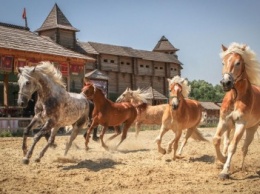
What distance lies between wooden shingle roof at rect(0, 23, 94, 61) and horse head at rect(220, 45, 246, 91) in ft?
49.8

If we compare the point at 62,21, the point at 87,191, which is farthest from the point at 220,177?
the point at 62,21

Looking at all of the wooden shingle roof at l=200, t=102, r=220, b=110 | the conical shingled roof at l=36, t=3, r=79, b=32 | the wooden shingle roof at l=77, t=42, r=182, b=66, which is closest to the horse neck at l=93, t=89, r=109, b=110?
the conical shingled roof at l=36, t=3, r=79, b=32

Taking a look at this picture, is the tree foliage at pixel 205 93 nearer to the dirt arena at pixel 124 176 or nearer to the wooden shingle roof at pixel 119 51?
the wooden shingle roof at pixel 119 51

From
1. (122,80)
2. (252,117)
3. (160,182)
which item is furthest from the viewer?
(122,80)

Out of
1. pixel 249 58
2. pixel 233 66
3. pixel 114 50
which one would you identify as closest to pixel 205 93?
pixel 114 50

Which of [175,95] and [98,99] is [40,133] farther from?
[98,99]

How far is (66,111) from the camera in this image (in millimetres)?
8047

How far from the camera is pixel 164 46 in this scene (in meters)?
58.4

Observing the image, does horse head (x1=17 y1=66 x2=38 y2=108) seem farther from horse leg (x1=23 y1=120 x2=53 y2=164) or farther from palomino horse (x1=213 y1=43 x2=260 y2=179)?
palomino horse (x1=213 y1=43 x2=260 y2=179)

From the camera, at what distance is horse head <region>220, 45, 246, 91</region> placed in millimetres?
6213

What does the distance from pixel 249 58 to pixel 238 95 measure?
804 mm

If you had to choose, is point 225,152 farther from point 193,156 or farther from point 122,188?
point 122,188

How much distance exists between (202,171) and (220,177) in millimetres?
992

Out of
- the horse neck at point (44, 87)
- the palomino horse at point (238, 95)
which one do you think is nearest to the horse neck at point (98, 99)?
the horse neck at point (44, 87)
